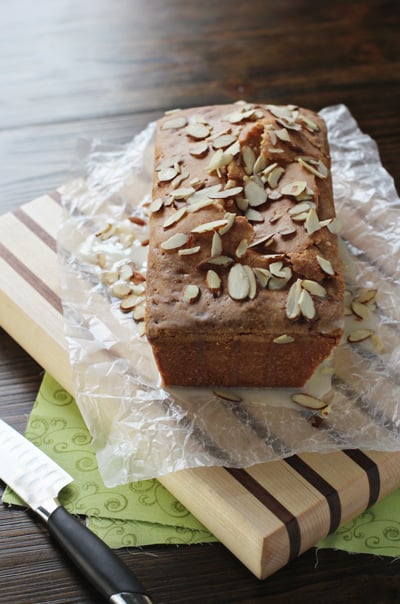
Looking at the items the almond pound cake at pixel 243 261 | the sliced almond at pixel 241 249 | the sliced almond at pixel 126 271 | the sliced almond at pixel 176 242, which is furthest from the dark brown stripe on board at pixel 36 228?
the sliced almond at pixel 241 249

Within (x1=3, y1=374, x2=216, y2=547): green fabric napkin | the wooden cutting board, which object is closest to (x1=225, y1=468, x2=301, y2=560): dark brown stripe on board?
the wooden cutting board

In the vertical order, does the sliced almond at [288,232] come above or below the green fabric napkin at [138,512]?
above

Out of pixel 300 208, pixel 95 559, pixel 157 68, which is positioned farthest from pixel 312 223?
pixel 157 68

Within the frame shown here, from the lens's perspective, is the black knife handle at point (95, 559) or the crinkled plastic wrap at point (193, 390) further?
the crinkled plastic wrap at point (193, 390)

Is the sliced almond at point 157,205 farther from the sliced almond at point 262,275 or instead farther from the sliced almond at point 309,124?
the sliced almond at point 309,124

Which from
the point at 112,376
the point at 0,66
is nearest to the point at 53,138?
the point at 0,66

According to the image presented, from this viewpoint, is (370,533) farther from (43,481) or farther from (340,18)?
(340,18)
